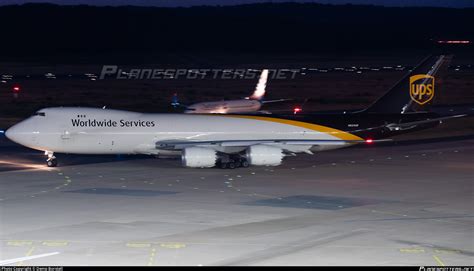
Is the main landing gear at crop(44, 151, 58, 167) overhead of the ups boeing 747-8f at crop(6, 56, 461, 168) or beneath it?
beneath

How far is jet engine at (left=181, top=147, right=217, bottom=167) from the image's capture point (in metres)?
Result: 54.3

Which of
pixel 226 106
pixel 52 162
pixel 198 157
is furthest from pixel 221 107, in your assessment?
pixel 198 157

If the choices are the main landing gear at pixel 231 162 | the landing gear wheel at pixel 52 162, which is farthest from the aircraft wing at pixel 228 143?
the landing gear wheel at pixel 52 162

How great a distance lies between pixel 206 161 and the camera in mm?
54531

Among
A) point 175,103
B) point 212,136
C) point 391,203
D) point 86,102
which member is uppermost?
point 86,102

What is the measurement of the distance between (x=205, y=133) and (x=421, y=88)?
14320 mm

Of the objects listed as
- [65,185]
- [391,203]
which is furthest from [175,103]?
[391,203]

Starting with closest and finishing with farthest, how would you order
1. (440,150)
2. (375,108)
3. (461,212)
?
(461,212) < (375,108) < (440,150)

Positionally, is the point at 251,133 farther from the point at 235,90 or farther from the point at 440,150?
the point at 235,90

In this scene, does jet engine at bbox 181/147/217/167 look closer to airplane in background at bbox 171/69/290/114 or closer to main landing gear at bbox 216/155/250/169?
main landing gear at bbox 216/155/250/169

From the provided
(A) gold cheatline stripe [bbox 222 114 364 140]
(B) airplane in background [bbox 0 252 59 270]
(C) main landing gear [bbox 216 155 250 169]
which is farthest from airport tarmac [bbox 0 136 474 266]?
(A) gold cheatline stripe [bbox 222 114 364 140]

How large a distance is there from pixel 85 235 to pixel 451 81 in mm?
120089

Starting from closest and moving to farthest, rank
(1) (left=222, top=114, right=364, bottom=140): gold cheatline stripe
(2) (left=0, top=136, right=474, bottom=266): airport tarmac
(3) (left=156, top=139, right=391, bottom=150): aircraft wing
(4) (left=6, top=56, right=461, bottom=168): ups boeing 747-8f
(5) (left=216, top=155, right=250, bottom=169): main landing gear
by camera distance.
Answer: (2) (left=0, top=136, right=474, bottom=266): airport tarmac → (4) (left=6, top=56, right=461, bottom=168): ups boeing 747-8f → (3) (left=156, top=139, right=391, bottom=150): aircraft wing → (5) (left=216, top=155, right=250, bottom=169): main landing gear → (1) (left=222, top=114, right=364, bottom=140): gold cheatline stripe

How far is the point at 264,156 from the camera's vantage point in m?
54.6
